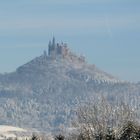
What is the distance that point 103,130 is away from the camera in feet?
274

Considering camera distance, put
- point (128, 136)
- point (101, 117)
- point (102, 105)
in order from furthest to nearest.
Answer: point (102, 105), point (101, 117), point (128, 136)

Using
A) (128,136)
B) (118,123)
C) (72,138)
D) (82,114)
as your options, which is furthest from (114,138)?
(72,138)

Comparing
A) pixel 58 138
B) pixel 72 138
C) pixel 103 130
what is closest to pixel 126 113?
pixel 103 130

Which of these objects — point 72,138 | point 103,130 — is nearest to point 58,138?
point 103,130

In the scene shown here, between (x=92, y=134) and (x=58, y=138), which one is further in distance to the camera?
(x=92, y=134)

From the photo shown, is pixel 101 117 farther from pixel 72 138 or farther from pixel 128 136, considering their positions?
pixel 72 138

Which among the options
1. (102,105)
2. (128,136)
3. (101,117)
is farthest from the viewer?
(102,105)

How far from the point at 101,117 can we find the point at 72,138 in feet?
99.7

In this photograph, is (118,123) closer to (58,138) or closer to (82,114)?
(82,114)

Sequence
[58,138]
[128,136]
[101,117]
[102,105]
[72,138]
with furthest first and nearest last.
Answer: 1. [72,138]
2. [102,105]
3. [101,117]
4. [58,138]
5. [128,136]

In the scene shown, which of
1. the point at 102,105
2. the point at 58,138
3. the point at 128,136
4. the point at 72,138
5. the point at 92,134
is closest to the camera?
the point at 128,136

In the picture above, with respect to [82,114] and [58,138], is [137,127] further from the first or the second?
[82,114]

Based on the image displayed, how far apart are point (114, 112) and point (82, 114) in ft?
19.3

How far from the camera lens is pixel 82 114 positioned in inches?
3787
